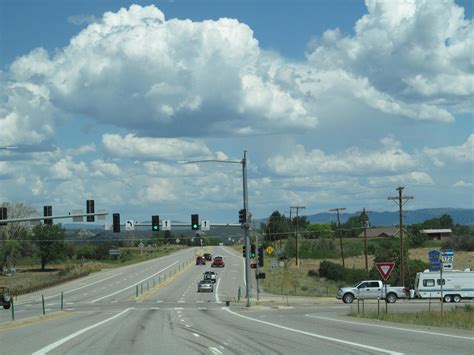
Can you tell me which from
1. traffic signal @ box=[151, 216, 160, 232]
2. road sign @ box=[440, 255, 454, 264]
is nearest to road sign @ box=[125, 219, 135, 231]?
traffic signal @ box=[151, 216, 160, 232]

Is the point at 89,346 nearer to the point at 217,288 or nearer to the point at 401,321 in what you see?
the point at 401,321

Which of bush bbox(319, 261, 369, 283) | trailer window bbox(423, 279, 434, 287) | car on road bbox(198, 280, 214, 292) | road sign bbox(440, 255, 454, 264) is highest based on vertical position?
road sign bbox(440, 255, 454, 264)

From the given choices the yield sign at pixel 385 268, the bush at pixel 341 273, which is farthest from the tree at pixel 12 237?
the yield sign at pixel 385 268

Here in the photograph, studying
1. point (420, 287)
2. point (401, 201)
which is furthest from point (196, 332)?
point (401, 201)

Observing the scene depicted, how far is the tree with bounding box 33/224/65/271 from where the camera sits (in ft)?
431

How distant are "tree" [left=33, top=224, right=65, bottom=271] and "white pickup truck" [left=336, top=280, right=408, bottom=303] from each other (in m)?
88.2

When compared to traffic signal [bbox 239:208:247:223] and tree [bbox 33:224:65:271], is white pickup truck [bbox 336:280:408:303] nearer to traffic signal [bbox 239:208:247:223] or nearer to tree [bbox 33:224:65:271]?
traffic signal [bbox 239:208:247:223]

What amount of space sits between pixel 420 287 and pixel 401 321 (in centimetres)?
2976

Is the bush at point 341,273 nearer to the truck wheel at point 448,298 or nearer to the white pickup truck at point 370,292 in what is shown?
the truck wheel at point 448,298

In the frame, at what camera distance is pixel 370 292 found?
5500 cm

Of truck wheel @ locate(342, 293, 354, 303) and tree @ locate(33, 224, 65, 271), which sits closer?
truck wheel @ locate(342, 293, 354, 303)

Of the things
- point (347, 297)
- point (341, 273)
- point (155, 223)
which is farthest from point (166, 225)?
point (341, 273)

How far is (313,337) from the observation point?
21.1 m

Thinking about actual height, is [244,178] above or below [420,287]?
above
